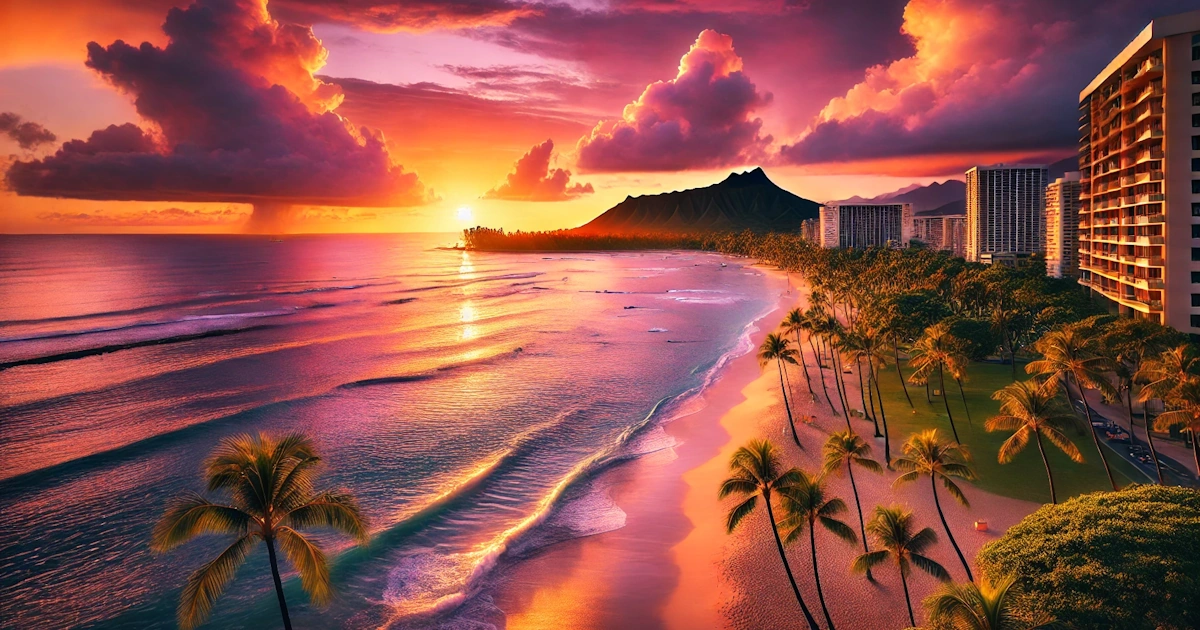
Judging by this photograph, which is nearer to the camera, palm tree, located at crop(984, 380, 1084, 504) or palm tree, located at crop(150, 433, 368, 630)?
palm tree, located at crop(150, 433, 368, 630)

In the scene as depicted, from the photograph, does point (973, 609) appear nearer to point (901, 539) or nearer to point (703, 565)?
point (901, 539)

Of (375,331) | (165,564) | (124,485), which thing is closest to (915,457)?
(165,564)

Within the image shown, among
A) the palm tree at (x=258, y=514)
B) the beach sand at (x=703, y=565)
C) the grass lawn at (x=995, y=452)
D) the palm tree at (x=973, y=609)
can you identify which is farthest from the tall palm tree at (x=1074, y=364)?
the palm tree at (x=258, y=514)

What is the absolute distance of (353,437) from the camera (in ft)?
171

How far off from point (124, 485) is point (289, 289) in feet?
451

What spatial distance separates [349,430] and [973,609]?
1865 inches

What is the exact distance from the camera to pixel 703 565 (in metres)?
31.9

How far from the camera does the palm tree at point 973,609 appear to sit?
16797 mm

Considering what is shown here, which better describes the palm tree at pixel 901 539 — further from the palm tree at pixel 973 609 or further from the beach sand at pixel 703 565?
the palm tree at pixel 973 609

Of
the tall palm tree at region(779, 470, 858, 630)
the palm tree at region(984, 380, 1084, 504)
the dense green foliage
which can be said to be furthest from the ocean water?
the palm tree at region(984, 380, 1084, 504)

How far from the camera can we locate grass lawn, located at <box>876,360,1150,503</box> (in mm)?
37562

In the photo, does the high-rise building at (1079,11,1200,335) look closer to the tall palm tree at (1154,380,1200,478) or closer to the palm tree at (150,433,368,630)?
the tall palm tree at (1154,380,1200,478)

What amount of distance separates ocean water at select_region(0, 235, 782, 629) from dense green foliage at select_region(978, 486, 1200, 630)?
20.2 meters

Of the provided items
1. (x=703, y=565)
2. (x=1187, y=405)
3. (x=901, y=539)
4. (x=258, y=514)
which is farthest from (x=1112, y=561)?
(x=258, y=514)
